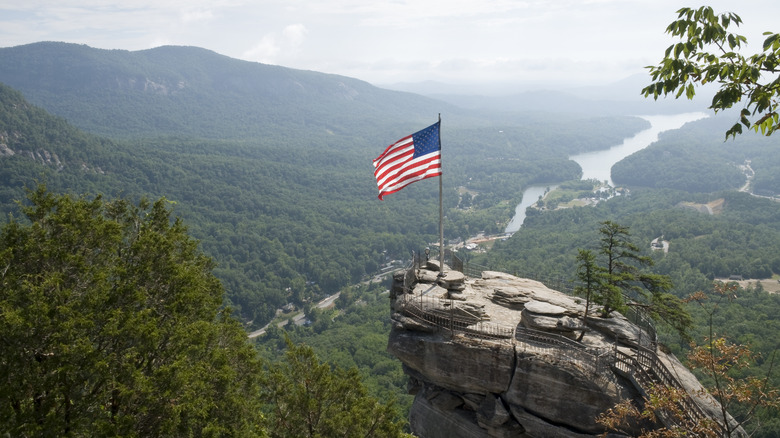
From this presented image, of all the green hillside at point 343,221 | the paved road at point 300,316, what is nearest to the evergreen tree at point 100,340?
the green hillside at point 343,221

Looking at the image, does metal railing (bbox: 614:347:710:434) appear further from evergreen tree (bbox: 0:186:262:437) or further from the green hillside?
the green hillside

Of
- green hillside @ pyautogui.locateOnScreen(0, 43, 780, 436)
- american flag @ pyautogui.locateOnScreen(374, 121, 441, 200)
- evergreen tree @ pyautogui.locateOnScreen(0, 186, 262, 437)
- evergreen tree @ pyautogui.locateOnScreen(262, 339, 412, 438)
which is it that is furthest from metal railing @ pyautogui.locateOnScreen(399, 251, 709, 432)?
green hillside @ pyautogui.locateOnScreen(0, 43, 780, 436)

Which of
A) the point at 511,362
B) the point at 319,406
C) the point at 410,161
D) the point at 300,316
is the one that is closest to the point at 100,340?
the point at 319,406

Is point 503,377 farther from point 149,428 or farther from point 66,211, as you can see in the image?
point 66,211

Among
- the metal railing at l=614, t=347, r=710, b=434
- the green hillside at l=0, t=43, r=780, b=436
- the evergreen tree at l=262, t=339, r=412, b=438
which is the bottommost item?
the green hillside at l=0, t=43, r=780, b=436

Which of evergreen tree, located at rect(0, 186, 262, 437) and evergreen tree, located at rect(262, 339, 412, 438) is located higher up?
evergreen tree, located at rect(0, 186, 262, 437)

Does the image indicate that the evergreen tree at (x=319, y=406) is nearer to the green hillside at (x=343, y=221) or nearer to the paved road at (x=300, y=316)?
the green hillside at (x=343, y=221)
